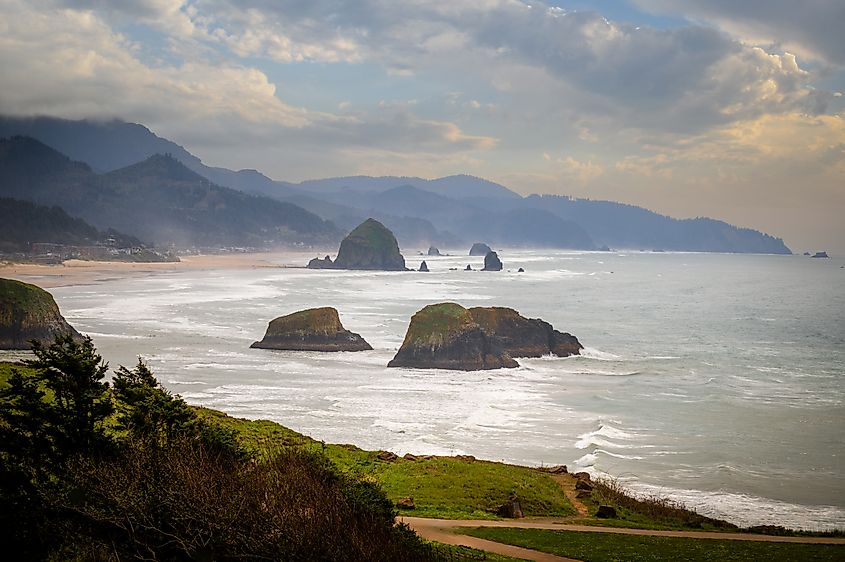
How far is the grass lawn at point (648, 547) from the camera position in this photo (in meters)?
19.9

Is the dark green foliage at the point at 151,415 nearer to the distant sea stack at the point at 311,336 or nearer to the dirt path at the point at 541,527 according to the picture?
the dirt path at the point at 541,527

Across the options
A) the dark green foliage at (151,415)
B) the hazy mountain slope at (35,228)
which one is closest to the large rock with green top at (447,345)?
the dark green foliage at (151,415)

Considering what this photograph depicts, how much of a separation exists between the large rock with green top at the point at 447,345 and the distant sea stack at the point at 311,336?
7175 mm

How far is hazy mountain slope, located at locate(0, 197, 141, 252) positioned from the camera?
168375 mm

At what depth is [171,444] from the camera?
18.2 metres

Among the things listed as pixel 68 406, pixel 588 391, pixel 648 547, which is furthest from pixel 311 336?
pixel 648 547

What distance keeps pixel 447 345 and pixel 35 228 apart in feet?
504

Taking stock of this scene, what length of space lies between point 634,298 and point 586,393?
3365 inches

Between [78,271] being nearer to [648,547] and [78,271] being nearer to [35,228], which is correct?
[35,228]

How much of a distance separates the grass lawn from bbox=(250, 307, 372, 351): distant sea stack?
150ft

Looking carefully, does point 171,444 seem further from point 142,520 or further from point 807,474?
point 807,474

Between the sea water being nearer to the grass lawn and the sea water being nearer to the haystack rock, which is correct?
the haystack rock

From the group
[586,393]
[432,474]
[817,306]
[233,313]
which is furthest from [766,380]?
[817,306]

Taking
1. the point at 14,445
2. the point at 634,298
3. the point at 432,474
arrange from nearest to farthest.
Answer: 1. the point at 14,445
2. the point at 432,474
3. the point at 634,298
